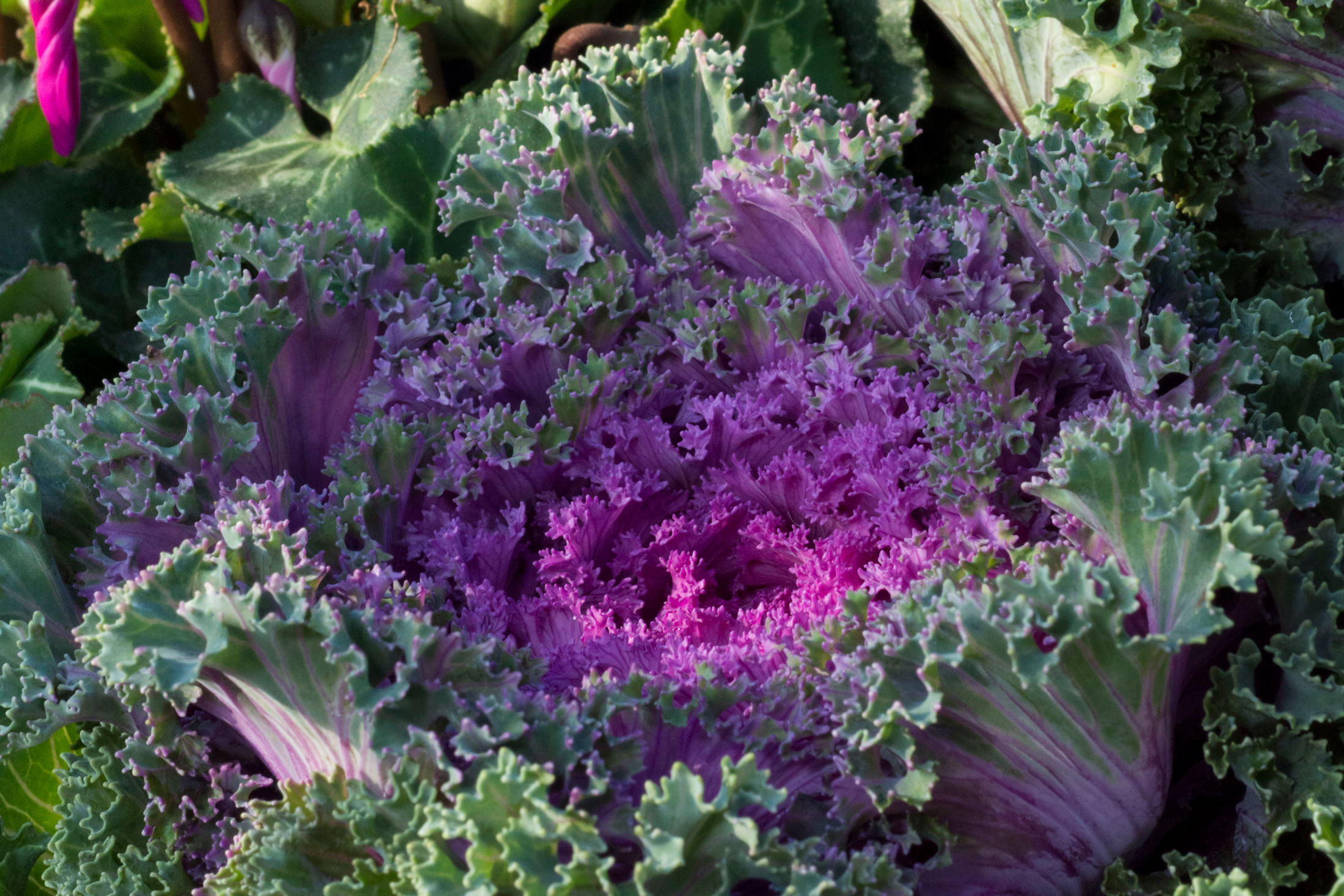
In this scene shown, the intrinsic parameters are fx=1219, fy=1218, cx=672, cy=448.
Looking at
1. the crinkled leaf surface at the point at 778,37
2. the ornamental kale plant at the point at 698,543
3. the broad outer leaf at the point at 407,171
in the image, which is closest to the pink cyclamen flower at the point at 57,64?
the broad outer leaf at the point at 407,171

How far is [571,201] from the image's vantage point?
2449mm

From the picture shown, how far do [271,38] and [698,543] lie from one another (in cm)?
178

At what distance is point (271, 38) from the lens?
120 inches

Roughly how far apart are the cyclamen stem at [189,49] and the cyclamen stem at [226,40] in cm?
3

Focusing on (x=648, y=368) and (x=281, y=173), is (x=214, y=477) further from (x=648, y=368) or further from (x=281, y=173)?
(x=281, y=173)

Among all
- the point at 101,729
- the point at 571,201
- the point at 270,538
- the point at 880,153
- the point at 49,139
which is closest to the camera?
the point at 270,538

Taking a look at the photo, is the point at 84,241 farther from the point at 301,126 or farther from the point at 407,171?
the point at 407,171

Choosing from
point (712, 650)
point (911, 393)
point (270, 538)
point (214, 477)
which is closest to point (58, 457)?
point (214, 477)

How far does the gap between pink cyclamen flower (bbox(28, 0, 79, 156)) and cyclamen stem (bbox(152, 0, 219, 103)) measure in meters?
0.27

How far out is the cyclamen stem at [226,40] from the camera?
3041 millimetres

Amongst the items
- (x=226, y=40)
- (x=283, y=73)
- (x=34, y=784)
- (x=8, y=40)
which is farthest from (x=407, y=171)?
(x=34, y=784)

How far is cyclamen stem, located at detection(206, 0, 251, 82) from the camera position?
304 centimetres

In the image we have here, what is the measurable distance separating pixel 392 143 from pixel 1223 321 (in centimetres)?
183

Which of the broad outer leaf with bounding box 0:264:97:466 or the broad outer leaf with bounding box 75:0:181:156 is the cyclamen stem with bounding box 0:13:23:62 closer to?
the broad outer leaf with bounding box 75:0:181:156
